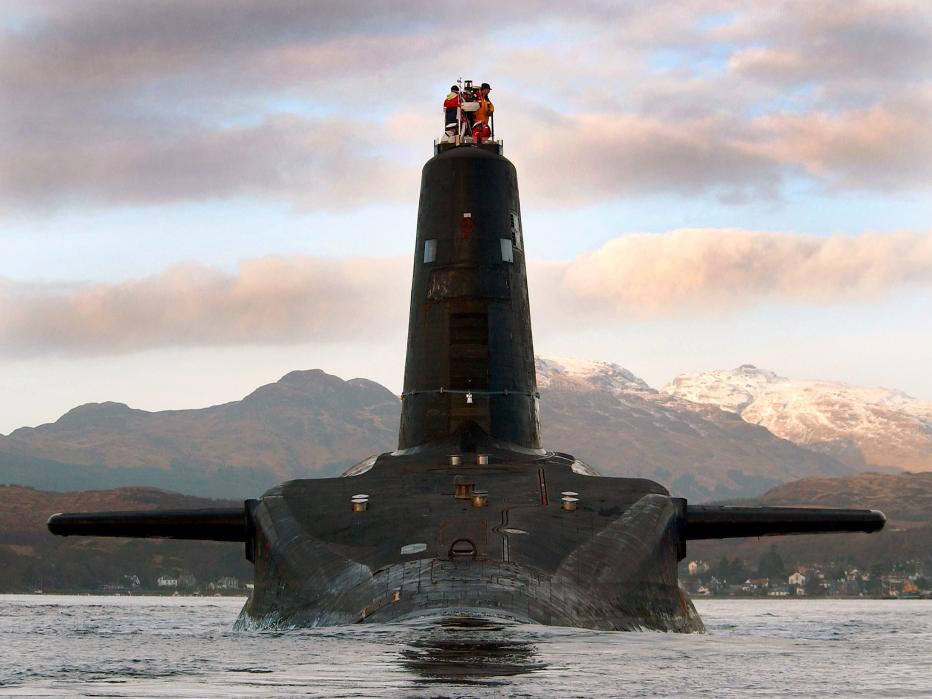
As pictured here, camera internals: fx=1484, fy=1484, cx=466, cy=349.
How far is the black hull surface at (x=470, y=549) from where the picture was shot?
110ft

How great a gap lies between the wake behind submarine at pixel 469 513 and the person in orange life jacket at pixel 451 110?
0.13 metres

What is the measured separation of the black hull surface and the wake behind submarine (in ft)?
0.22

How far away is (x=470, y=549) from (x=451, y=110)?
72.7ft

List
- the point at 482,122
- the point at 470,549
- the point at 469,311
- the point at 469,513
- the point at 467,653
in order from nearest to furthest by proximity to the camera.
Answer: the point at 467,653, the point at 470,549, the point at 469,513, the point at 469,311, the point at 482,122

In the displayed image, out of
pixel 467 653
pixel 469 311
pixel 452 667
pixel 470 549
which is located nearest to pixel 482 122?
pixel 469 311

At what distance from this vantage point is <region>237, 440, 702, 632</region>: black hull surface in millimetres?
33469

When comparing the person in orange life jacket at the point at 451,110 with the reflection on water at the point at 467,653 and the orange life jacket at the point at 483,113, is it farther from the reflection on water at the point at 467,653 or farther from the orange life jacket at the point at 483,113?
the reflection on water at the point at 467,653

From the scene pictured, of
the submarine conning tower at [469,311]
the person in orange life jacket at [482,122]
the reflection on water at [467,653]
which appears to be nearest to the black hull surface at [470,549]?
the reflection on water at [467,653]

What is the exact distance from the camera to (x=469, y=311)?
Answer: 49.8 m

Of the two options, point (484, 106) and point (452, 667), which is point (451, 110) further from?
point (452, 667)

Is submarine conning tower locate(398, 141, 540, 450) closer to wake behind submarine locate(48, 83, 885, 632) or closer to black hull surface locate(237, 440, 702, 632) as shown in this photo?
wake behind submarine locate(48, 83, 885, 632)

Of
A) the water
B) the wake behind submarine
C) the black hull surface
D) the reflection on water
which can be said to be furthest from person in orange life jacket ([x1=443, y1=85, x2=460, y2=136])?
the reflection on water

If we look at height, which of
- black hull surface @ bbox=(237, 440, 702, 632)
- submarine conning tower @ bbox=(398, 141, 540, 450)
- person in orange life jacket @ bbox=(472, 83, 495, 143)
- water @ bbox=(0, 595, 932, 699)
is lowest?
water @ bbox=(0, 595, 932, 699)

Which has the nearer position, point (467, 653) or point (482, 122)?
point (467, 653)
